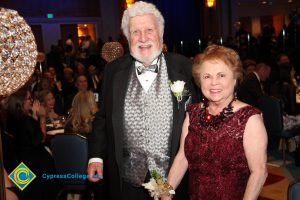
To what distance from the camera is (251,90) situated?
596 centimetres

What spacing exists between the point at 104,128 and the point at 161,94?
43 centimetres

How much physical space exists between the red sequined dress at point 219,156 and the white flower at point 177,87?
170 mm

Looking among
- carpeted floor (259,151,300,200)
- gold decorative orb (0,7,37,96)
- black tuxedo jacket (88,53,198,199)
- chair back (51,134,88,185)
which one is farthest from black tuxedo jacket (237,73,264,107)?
gold decorative orb (0,7,37,96)

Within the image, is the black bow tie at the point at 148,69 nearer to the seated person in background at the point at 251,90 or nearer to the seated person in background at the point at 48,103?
the seated person in background at the point at 48,103

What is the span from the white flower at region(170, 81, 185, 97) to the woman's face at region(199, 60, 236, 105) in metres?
0.24

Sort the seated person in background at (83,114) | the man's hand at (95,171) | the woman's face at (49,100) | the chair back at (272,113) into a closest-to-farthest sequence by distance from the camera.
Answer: the man's hand at (95,171), the seated person in background at (83,114), the chair back at (272,113), the woman's face at (49,100)

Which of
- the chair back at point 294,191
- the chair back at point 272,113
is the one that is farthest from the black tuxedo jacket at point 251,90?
the chair back at point 294,191

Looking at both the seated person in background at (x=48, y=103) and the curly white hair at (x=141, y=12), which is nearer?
the curly white hair at (x=141, y=12)

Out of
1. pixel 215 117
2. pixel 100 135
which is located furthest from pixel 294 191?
pixel 100 135

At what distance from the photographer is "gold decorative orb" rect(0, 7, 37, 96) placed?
3.03ft

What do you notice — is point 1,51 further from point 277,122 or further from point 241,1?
point 241,1

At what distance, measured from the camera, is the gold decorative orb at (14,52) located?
92 centimetres

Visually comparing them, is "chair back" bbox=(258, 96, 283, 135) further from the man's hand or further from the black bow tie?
the man's hand

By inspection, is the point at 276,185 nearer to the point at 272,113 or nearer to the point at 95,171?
the point at 272,113
